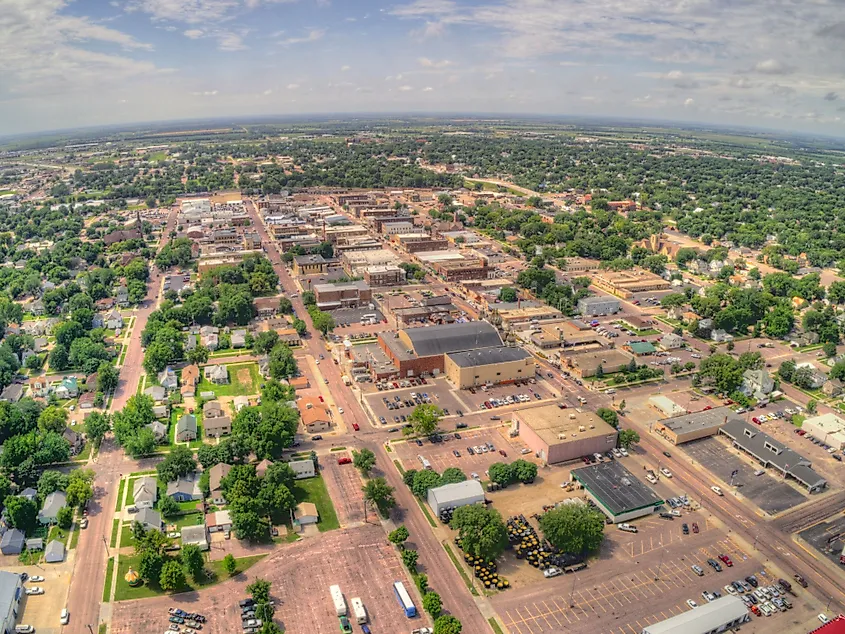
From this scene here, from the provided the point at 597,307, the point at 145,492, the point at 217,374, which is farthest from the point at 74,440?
the point at 597,307

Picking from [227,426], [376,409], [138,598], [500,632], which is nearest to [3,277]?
[227,426]

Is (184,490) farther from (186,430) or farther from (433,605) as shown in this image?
(433,605)

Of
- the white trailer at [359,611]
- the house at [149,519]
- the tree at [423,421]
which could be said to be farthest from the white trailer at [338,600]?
the tree at [423,421]

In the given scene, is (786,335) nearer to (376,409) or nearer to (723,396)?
(723,396)

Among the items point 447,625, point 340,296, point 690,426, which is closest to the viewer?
point 447,625

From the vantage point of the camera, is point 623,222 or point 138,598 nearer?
point 138,598

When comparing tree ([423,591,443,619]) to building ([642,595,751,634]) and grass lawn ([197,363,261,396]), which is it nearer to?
building ([642,595,751,634])
